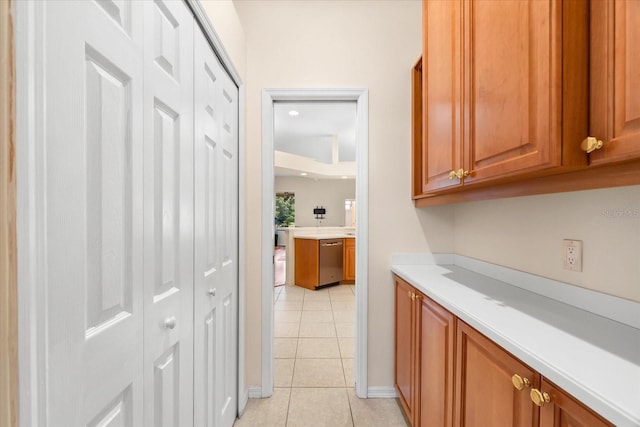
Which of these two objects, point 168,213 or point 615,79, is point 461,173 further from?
point 168,213

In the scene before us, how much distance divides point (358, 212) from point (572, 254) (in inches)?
44.6

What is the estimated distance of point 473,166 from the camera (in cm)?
116

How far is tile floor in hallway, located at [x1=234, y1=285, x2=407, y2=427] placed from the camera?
1698mm

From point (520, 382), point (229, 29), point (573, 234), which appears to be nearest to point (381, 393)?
point (520, 382)

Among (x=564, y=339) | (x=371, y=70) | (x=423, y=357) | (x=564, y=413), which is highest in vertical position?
(x=371, y=70)

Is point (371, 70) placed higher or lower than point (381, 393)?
higher

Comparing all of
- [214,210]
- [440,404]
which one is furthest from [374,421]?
[214,210]

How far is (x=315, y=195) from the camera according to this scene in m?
8.62

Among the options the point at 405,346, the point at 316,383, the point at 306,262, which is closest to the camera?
the point at 405,346

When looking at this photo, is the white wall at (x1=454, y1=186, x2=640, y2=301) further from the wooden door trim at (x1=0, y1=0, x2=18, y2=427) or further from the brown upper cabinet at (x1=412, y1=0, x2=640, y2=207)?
the wooden door trim at (x1=0, y1=0, x2=18, y2=427)

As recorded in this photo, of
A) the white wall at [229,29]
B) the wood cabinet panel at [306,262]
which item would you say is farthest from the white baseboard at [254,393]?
the wood cabinet panel at [306,262]

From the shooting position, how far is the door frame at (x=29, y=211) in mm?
459

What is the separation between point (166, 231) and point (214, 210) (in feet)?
1.45

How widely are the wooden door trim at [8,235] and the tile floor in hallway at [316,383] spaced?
5.13 ft
